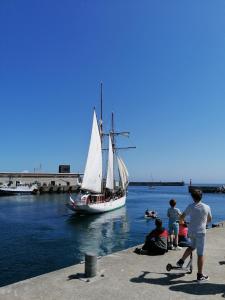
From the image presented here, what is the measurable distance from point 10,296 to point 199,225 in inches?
197

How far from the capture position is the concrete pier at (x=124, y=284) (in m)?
8.04

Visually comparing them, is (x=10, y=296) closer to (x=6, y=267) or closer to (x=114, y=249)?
(x=6, y=267)

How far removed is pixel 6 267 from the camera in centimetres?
1936

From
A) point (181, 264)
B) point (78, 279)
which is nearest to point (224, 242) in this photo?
point (181, 264)

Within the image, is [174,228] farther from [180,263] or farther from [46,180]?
[46,180]

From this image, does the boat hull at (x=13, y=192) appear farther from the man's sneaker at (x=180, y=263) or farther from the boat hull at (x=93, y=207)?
the man's sneaker at (x=180, y=263)

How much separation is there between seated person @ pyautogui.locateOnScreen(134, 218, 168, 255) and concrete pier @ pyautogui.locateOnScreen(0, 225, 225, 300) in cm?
84

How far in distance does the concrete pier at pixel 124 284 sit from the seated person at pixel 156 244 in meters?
0.84

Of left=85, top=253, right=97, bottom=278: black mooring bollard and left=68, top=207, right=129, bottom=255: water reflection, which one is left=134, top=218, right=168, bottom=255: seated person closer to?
left=85, top=253, right=97, bottom=278: black mooring bollard

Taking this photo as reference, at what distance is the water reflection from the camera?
2587 centimetres

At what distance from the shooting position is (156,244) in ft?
40.0

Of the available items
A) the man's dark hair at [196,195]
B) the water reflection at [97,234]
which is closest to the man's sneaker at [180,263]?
the man's dark hair at [196,195]

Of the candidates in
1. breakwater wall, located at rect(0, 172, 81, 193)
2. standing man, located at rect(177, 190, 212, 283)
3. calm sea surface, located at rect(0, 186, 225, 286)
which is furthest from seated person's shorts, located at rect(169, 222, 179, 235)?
breakwater wall, located at rect(0, 172, 81, 193)

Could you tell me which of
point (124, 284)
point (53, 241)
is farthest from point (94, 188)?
point (124, 284)
